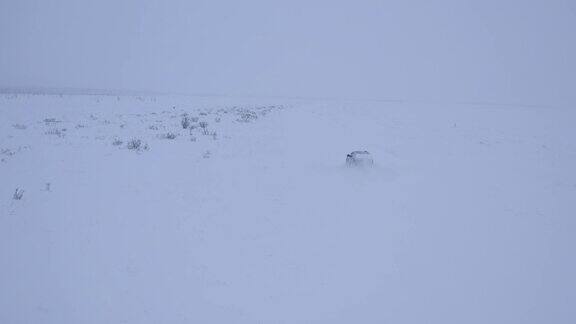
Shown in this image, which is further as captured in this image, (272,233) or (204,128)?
(204,128)

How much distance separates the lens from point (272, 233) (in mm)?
7070

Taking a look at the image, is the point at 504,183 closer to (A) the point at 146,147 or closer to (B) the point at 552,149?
(B) the point at 552,149

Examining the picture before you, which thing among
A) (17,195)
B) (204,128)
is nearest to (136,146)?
(204,128)

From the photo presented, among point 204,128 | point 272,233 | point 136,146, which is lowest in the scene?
point 272,233

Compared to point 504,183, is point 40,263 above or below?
below

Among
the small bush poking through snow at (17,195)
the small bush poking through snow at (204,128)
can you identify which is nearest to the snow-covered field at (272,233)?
the small bush poking through snow at (17,195)

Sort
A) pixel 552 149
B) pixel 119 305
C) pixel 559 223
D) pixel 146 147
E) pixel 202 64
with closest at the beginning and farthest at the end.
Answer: pixel 119 305, pixel 559 223, pixel 146 147, pixel 552 149, pixel 202 64

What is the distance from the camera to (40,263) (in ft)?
18.5

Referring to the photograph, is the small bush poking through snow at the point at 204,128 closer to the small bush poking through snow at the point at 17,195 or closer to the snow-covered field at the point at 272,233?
the snow-covered field at the point at 272,233

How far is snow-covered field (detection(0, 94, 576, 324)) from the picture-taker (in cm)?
526

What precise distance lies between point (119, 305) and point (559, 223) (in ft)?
28.8

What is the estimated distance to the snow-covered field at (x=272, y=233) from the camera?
5258 mm

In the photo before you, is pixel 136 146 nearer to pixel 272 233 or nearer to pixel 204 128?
pixel 204 128

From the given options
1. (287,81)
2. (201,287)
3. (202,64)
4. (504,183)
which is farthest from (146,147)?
(202,64)
